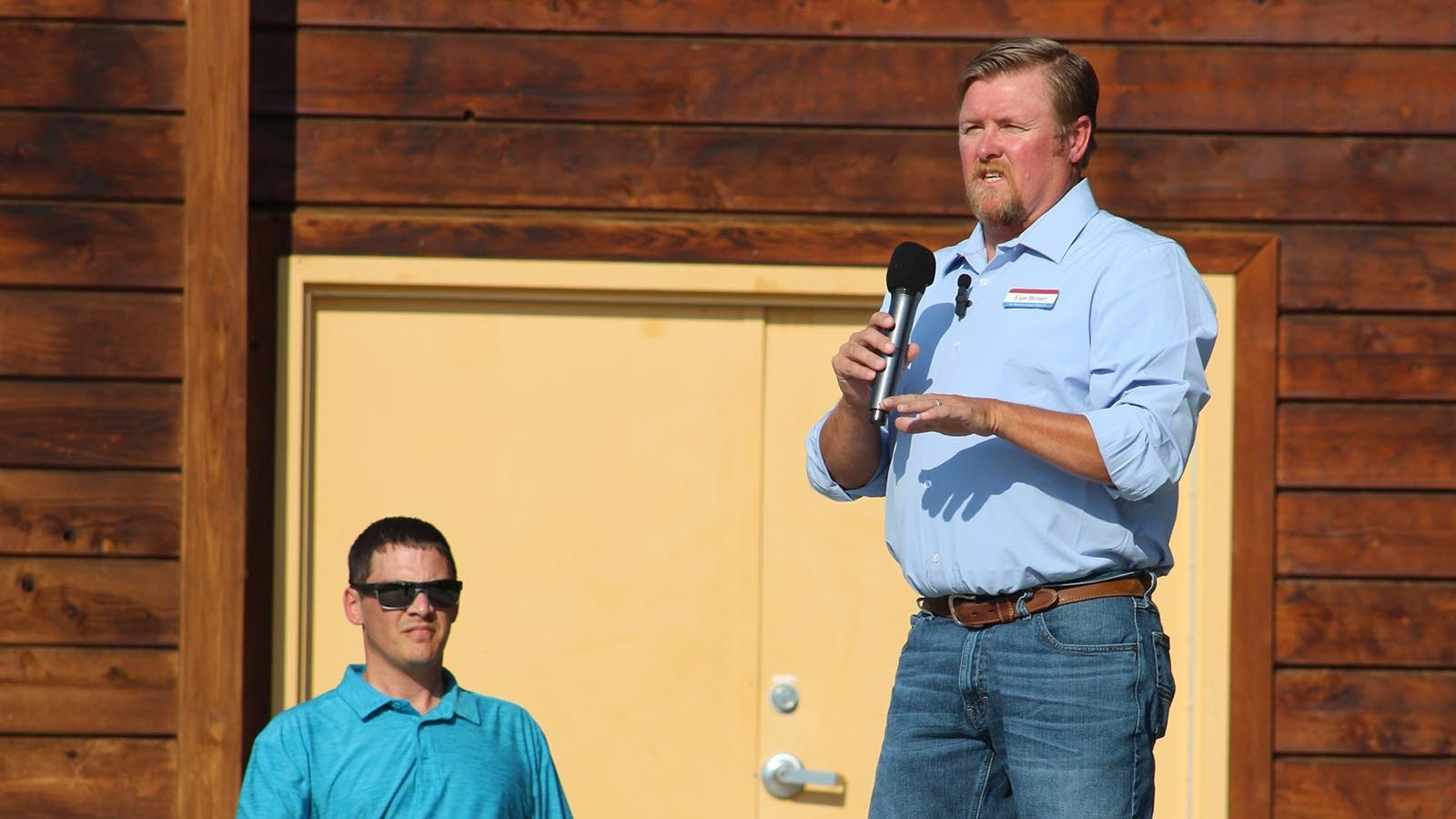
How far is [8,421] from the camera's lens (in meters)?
4.04

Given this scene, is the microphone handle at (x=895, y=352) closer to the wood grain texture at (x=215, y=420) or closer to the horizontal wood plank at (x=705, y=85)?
the horizontal wood plank at (x=705, y=85)

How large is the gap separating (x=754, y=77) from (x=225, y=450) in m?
1.58

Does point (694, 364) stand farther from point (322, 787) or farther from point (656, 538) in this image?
point (322, 787)

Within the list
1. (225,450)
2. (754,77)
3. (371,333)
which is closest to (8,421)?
(225,450)

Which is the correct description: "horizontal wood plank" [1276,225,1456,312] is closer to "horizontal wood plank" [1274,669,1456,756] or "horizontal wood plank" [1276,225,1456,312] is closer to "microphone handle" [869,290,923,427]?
"horizontal wood plank" [1274,669,1456,756]

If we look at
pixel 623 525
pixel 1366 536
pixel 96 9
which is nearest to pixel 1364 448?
pixel 1366 536

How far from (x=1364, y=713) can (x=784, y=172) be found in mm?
1950

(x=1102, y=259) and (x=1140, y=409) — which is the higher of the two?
(x=1102, y=259)

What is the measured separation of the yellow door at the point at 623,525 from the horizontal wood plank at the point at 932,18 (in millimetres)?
647

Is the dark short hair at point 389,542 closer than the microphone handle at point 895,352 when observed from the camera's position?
No

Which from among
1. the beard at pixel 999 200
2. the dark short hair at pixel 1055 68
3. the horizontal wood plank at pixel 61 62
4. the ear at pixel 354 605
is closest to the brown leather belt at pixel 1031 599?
the beard at pixel 999 200

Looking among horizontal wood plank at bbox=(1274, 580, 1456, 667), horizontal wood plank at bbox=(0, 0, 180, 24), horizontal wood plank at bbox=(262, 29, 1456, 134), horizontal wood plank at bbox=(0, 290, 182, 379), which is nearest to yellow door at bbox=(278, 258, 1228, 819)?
horizontal wood plank at bbox=(0, 290, 182, 379)

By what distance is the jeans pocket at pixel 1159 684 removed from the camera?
237cm

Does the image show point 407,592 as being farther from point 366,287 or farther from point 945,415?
point 366,287
